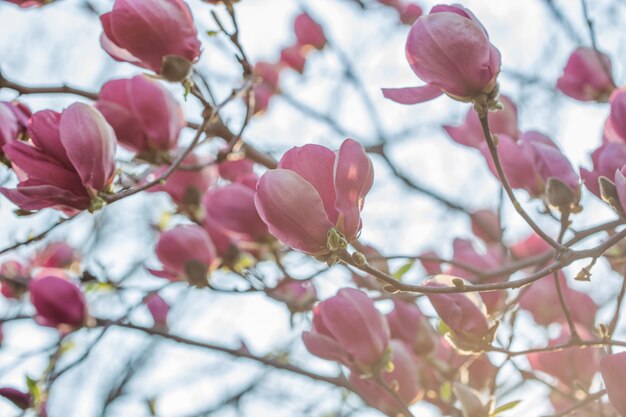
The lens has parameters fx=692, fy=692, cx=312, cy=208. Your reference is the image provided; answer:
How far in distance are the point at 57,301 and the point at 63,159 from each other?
42 centimetres

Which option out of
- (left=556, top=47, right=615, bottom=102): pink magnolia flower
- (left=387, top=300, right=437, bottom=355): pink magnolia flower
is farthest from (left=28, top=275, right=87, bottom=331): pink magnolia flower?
(left=556, top=47, right=615, bottom=102): pink magnolia flower

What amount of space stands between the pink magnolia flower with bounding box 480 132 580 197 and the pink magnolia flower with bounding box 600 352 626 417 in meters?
0.22

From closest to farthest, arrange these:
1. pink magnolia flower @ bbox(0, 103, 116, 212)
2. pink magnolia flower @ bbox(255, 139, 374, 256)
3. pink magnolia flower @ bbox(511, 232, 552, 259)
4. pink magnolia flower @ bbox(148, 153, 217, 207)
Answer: pink magnolia flower @ bbox(255, 139, 374, 256), pink magnolia flower @ bbox(0, 103, 116, 212), pink magnolia flower @ bbox(148, 153, 217, 207), pink magnolia flower @ bbox(511, 232, 552, 259)

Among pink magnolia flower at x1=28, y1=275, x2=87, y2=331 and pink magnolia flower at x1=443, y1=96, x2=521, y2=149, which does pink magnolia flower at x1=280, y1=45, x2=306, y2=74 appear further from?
pink magnolia flower at x1=28, y1=275, x2=87, y2=331

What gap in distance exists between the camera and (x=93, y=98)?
973 mm

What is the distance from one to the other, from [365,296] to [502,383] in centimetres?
42

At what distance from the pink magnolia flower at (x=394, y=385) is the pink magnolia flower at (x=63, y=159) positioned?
381 millimetres

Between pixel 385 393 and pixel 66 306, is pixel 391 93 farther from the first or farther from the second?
pixel 66 306

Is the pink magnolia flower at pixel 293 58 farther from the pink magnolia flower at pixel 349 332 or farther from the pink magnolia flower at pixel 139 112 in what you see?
the pink magnolia flower at pixel 349 332

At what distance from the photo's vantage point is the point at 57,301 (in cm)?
105

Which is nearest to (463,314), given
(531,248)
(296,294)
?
(296,294)

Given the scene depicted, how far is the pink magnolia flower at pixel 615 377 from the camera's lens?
622 mm

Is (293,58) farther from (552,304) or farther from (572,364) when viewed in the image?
(572,364)

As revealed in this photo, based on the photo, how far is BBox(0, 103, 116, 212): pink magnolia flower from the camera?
678 mm
